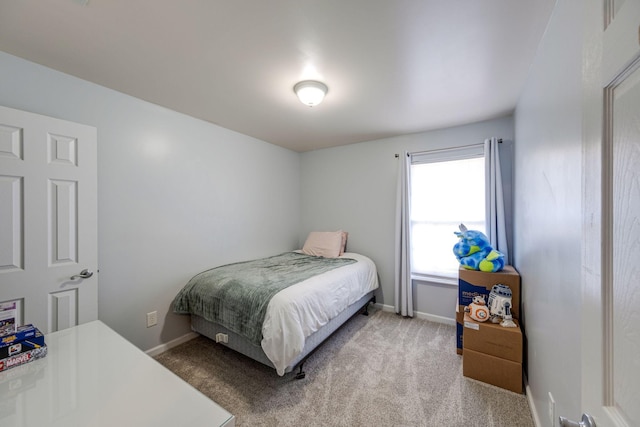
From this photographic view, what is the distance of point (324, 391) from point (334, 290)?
32.0 inches

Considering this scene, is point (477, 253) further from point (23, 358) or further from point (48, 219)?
point (48, 219)

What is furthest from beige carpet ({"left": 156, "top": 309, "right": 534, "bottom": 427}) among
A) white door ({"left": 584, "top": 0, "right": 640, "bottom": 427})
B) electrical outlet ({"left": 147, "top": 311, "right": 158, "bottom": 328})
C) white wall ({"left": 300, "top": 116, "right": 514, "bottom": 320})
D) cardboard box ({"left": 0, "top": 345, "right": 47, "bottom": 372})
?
white door ({"left": 584, "top": 0, "right": 640, "bottom": 427})

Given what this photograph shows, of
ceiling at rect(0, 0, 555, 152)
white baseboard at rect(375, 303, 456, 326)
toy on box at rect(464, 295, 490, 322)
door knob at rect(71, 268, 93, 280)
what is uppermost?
ceiling at rect(0, 0, 555, 152)

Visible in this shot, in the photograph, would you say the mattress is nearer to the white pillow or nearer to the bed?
the bed

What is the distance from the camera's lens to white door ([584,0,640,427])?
0.39 meters

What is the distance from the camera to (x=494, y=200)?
2.61 meters

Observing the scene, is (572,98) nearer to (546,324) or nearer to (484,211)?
(546,324)

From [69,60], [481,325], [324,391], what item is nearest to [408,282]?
[481,325]

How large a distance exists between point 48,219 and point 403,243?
3286 millimetres

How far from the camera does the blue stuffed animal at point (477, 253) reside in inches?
89.7

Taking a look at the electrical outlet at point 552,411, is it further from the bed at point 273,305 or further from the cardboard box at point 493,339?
the bed at point 273,305

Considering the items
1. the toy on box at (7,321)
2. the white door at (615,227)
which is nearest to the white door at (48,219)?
the toy on box at (7,321)

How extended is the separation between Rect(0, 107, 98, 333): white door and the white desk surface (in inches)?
29.2

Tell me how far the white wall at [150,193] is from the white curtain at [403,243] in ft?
6.52
